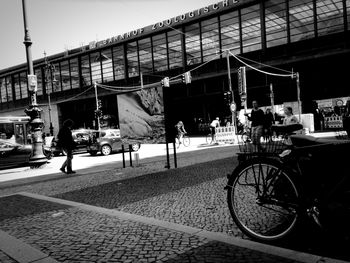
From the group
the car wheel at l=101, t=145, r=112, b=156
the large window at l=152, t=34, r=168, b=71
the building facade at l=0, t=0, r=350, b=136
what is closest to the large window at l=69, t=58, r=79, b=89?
the building facade at l=0, t=0, r=350, b=136

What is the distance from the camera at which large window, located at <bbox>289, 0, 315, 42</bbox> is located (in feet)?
90.5

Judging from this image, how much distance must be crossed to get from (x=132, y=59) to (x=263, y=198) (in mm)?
36931

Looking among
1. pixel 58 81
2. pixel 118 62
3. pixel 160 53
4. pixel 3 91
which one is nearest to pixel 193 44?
pixel 160 53

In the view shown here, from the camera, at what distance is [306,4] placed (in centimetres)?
2769

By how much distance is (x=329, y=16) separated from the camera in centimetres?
2677

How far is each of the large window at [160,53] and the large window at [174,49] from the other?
656mm

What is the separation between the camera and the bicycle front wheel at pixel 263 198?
10.5ft

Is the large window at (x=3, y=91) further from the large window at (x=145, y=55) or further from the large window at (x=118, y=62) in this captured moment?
the large window at (x=145, y=55)

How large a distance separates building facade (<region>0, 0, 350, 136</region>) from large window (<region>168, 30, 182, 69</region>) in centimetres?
11

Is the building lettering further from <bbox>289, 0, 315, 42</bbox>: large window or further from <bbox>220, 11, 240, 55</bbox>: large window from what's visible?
<bbox>289, 0, 315, 42</bbox>: large window

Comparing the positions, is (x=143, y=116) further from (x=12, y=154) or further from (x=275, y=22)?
(x=275, y=22)

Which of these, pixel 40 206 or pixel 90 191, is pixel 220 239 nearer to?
pixel 40 206

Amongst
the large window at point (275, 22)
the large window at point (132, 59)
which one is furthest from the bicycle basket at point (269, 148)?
the large window at point (132, 59)

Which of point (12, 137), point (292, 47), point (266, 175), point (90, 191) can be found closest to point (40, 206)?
point (90, 191)
